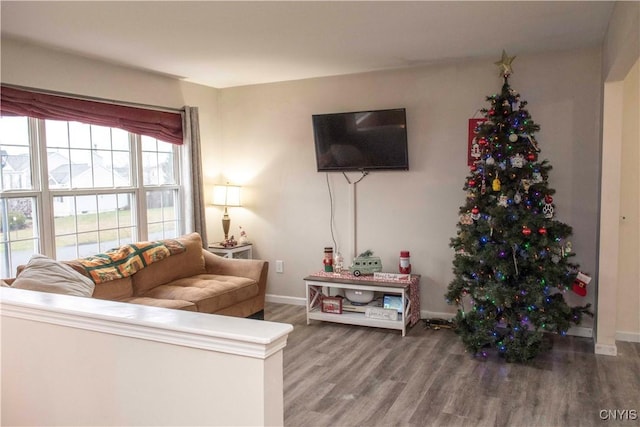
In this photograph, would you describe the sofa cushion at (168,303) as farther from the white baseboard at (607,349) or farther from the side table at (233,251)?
the white baseboard at (607,349)

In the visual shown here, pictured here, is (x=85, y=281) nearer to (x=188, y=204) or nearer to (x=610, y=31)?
(x=188, y=204)

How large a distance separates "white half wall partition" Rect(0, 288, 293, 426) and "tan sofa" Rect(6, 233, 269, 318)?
61.2 inches

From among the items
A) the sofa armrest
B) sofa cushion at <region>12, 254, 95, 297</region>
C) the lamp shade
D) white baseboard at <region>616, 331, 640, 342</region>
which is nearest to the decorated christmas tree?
white baseboard at <region>616, 331, 640, 342</region>

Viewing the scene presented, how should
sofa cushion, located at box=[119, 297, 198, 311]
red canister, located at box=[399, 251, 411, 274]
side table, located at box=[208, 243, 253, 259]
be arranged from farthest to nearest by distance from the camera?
side table, located at box=[208, 243, 253, 259] → red canister, located at box=[399, 251, 411, 274] → sofa cushion, located at box=[119, 297, 198, 311]

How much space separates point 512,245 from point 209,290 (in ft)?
7.91

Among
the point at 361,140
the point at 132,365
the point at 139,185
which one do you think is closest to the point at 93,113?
the point at 139,185

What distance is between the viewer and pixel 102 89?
14.5 feet

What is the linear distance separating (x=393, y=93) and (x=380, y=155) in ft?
1.99

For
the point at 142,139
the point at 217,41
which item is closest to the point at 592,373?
the point at 217,41

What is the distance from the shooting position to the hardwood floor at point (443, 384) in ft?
9.77

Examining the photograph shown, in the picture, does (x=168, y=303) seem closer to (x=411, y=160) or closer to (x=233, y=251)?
(x=233, y=251)

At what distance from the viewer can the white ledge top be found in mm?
1702

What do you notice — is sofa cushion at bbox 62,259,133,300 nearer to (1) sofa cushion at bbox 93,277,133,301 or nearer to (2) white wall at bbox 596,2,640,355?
(1) sofa cushion at bbox 93,277,133,301

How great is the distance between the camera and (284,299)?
5625 millimetres
